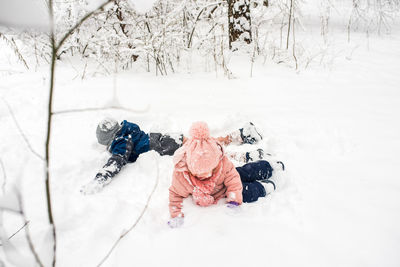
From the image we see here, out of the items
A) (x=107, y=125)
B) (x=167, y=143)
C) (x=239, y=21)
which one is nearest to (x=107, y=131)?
(x=107, y=125)

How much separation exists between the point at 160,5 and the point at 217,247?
4.75 metres

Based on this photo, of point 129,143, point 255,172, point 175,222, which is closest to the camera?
point 175,222

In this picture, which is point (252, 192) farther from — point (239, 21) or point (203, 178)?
point (239, 21)

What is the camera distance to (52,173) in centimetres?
247

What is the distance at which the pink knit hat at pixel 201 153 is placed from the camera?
1.97 metres

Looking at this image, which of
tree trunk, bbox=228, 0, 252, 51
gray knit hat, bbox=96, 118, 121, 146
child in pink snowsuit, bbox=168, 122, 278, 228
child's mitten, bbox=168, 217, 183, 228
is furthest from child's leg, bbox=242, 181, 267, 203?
tree trunk, bbox=228, 0, 252, 51

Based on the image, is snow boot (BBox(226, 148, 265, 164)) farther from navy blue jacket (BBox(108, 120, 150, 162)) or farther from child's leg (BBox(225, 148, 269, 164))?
navy blue jacket (BBox(108, 120, 150, 162))

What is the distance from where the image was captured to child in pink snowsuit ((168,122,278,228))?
202 centimetres

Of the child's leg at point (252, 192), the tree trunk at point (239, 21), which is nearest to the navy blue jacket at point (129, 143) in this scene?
the child's leg at point (252, 192)

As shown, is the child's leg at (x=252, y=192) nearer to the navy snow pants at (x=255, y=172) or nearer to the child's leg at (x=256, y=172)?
the navy snow pants at (x=255, y=172)

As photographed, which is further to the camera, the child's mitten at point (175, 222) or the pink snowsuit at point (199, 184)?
the pink snowsuit at point (199, 184)

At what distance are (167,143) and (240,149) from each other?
74 cm

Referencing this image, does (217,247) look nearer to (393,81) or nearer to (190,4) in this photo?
(393,81)

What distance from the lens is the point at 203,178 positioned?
2117mm
